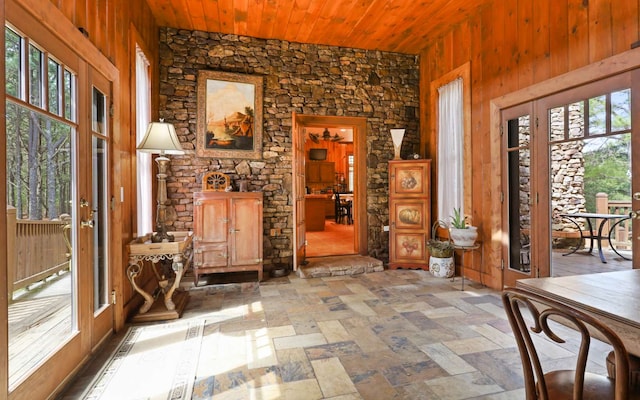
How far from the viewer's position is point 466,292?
3748mm

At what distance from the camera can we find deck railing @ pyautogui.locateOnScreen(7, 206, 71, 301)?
59.3 inches

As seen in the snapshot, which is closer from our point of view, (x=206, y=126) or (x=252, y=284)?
(x=252, y=284)

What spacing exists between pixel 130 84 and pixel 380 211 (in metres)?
3.78

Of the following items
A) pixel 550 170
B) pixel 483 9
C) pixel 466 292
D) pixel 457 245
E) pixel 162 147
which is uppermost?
pixel 483 9

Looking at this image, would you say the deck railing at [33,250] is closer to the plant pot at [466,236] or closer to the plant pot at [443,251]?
the plant pot at [466,236]

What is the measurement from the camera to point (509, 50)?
12.0 ft

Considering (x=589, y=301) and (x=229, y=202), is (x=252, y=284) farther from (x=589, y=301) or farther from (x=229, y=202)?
(x=589, y=301)

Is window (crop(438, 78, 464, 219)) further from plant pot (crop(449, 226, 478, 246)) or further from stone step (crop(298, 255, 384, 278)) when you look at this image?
stone step (crop(298, 255, 384, 278))

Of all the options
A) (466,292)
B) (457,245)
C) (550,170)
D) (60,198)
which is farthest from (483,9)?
(60,198)

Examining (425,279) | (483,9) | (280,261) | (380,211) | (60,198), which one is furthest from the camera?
(380,211)

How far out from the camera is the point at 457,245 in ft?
12.9

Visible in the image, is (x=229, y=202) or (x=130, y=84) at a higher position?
(x=130, y=84)

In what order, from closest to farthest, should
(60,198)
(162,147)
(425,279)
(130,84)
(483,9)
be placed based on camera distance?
(60,198) < (162,147) < (130,84) < (483,9) < (425,279)

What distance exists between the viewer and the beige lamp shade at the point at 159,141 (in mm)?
2840
